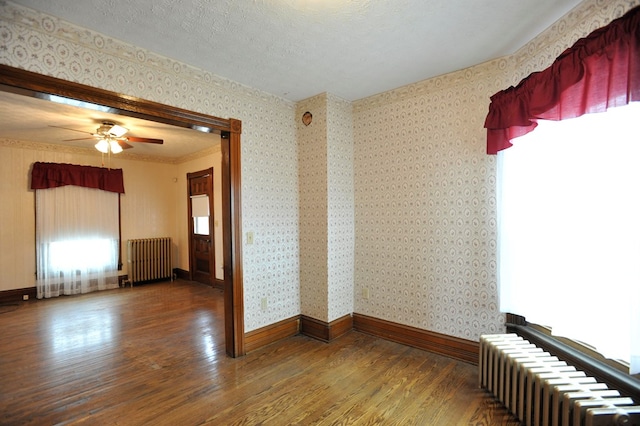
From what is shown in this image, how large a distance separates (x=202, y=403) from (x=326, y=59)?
2.83 meters

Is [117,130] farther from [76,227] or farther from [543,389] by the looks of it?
[543,389]

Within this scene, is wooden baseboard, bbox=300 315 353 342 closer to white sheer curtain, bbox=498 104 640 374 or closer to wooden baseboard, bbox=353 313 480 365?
wooden baseboard, bbox=353 313 480 365

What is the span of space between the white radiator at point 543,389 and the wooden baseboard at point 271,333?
1.90m

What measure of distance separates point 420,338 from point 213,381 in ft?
6.41

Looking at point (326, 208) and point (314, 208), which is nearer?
point (326, 208)

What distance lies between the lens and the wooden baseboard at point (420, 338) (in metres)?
2.73

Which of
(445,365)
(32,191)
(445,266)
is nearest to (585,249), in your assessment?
(445,266)

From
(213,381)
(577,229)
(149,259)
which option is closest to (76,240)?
(149,259)

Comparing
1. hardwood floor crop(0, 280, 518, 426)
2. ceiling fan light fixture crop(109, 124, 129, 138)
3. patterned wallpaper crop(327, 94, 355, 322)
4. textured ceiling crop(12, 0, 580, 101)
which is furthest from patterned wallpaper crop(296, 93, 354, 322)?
ceiling fan light fixture crop(109, 124, 129, 138)

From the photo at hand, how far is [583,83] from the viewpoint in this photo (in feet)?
5.46

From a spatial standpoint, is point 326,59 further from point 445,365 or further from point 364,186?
point 445,365

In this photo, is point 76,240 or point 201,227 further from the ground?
point 201,227

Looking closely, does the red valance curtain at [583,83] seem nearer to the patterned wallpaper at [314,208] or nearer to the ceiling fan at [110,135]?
the patterned wallpaper at [314,208]

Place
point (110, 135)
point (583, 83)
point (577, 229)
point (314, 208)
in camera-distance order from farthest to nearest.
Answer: point (110, 135) → point (314, 208) → point (577, 229) → point (583, 83)
